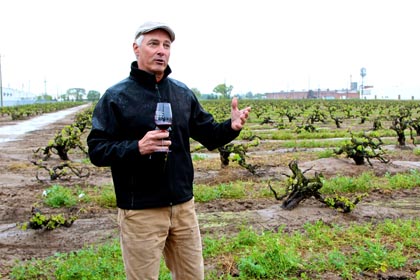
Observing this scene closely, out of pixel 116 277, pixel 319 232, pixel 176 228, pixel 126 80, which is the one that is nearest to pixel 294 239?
pixel 319 232

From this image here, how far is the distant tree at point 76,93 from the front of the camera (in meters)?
137

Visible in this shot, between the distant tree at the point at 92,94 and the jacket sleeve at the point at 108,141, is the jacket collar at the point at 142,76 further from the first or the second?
the distant tree at the point at 92,94

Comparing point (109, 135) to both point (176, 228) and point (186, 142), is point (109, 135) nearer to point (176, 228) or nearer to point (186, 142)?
point (186, 142)

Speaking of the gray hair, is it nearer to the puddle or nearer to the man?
the man

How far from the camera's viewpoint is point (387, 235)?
534 cm

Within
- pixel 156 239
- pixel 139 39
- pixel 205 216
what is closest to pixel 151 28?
pixel 139 39

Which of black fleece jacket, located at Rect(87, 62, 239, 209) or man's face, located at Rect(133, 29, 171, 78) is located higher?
man's face, located at Rect(133, 29, 171, 78)

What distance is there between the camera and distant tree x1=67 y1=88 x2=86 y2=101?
137000mm

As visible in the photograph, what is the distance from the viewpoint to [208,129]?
10.3ft

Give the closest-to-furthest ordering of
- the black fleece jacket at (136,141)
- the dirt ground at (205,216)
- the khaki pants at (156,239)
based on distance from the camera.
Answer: the black fleece jacket at (136,141), the khaki pants at (156,239), the dirt ground at (205,216)

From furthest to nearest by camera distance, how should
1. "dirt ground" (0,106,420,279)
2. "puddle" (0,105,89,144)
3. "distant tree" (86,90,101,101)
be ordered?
"distant tree" (86,90,101,101) → "puddle" (0,105,89,144) → "dirt ground" (0,106,420,279)

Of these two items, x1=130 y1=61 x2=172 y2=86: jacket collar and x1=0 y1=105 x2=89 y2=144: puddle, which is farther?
x1=0 y1=105 x2=89 y2=144: puddle

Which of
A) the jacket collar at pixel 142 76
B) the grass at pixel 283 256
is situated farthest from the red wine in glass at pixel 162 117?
the grass at pixel 283 256

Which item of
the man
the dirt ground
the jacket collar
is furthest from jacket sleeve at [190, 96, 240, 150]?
the dirt ground
